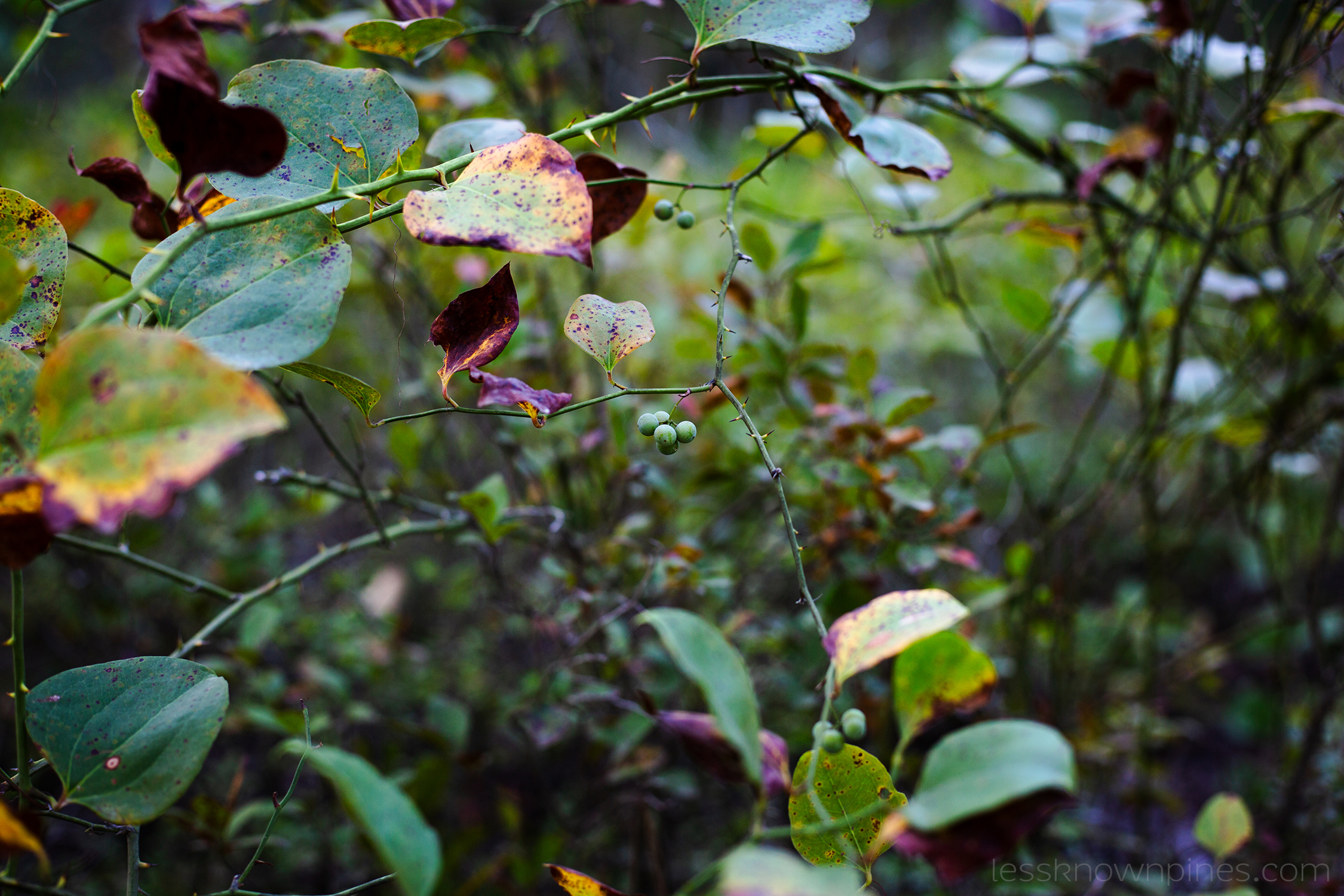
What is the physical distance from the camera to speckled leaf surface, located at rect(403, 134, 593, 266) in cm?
27

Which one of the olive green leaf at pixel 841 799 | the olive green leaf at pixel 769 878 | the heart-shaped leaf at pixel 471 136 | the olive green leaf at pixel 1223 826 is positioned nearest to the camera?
the olive green leaf at pixel 769 878

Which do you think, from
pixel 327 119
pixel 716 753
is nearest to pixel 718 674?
pixel 716 753

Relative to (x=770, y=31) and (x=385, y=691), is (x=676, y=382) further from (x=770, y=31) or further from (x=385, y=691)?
(x=770, y=31)

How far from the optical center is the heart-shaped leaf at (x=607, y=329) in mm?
351

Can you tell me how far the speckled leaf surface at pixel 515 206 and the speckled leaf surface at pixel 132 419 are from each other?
87 millimetres

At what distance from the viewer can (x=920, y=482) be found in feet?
2.02

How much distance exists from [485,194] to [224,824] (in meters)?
0.61

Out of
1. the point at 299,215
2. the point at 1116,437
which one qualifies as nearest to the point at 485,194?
the point at 299,215

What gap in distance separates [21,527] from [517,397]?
0.59 feet

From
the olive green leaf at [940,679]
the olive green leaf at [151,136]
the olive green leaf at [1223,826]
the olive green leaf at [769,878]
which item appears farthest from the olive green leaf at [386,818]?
the olive green leaf at [1223,826]

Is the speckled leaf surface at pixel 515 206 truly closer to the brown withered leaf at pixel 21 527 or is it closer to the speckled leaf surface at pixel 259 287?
the speckled leaf surface at pixel 259 287

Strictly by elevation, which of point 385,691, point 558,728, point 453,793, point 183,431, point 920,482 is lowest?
point 453,793

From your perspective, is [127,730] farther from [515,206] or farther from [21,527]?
[515,206]

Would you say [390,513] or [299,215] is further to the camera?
[390,513]
